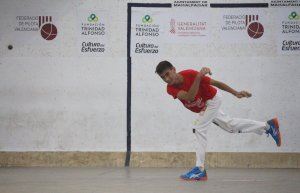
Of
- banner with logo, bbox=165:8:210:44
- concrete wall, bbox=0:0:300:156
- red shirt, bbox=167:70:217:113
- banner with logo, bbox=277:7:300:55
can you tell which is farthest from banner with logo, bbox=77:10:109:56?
red shirt, bbox=167:70:217:113

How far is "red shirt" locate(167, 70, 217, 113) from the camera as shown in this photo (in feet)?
28.0

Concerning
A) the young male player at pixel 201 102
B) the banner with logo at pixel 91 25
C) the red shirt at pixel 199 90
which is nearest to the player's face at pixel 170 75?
the young male player at pixel 201 102

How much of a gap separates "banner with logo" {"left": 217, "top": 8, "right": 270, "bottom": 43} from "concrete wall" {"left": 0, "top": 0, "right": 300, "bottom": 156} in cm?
11

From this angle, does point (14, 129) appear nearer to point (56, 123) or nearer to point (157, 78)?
point (56, 123)

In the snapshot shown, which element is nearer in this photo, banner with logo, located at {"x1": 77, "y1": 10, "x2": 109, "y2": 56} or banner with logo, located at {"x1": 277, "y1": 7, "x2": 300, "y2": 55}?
banner with logo, located at {"x1": 277, "y1": 7, "x2": 300, "y2": 55}

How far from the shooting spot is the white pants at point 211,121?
8586 millimetres

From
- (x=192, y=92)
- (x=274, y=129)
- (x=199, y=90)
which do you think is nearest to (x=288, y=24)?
(x=274, y=129)

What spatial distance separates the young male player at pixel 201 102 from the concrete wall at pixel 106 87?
240cm

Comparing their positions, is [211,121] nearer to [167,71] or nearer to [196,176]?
[196,176]

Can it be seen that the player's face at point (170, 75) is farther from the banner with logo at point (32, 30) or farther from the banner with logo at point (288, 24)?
the banner with logo at point (32, 30)

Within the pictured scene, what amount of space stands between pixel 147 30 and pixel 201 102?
123 inches

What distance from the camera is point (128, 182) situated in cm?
798

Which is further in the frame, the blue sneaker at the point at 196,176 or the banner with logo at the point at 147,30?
the banner with logo at the point at 147,30

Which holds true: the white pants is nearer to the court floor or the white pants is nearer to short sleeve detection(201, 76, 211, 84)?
short sleeve detection(201, 76, 211, 84)
